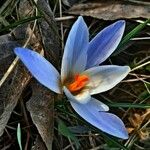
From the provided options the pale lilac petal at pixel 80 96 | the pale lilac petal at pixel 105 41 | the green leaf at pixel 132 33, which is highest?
the pale lilac petal at pixel 105 41

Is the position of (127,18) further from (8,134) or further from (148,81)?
(8,134)

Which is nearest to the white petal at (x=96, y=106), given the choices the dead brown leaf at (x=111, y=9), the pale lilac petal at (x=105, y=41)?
the pale lilac petal at (x=105, y=41)

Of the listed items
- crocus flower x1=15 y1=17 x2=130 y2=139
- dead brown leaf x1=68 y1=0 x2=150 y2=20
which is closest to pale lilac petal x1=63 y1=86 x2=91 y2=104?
crocus flower x1=15 y1=17 x2=130 y2=139

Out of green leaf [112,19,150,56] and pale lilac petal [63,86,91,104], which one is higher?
green leaf [112,19,150,56]

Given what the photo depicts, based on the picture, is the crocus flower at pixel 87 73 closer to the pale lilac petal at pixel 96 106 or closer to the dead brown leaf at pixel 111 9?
the pale lilac petal at pixel 96 106

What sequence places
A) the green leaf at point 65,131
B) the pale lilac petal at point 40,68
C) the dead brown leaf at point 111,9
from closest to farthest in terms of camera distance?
the pale lilac petal at point 40,68 → the green leaf at point 65,131 → the dead brown leaf at point 111,9

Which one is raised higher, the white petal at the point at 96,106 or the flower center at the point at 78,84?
the flower center at the point at 78,84

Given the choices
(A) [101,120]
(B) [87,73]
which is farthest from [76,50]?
(A) [101,120]

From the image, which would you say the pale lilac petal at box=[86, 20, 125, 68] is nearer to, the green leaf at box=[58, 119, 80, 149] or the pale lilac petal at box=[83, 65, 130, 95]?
the pale lilac petal at box=[83, 65, 130, 95]
